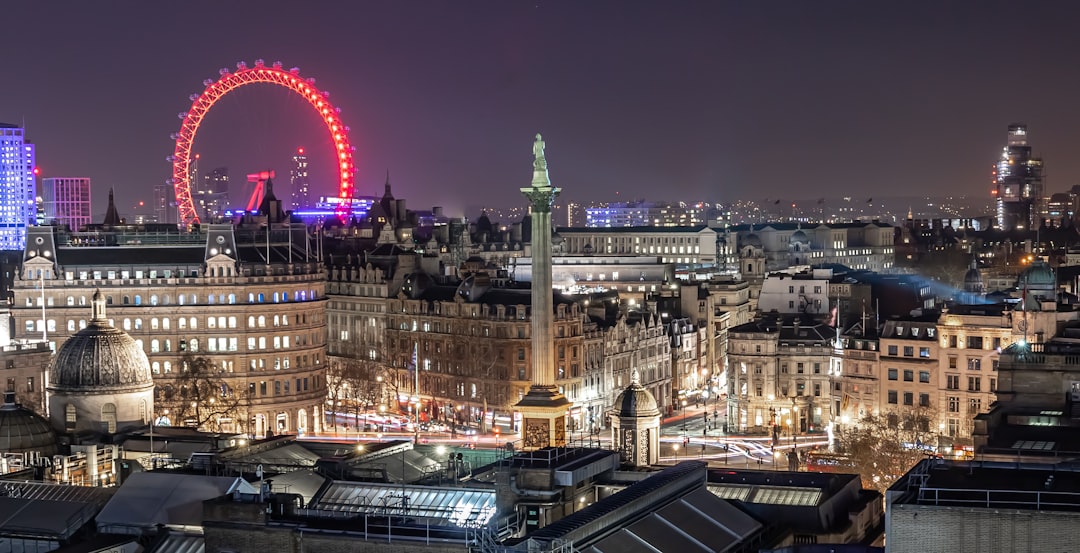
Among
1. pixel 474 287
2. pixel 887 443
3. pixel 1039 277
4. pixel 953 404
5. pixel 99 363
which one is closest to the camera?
pixel 99 363

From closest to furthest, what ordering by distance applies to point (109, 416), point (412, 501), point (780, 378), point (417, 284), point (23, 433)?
point (412, 501) < point (23, 433) < point (109, 416) < point (780, 378) < point (417, 284)

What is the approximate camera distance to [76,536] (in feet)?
214

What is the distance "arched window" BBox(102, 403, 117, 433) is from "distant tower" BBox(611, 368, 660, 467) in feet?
102

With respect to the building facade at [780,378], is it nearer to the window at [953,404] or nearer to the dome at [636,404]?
the window at [953,404]

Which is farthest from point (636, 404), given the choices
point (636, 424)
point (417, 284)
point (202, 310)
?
point (417, 284)

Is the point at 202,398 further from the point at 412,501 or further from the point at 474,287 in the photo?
the point at 412,501

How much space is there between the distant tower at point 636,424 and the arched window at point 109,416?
31.1 metres

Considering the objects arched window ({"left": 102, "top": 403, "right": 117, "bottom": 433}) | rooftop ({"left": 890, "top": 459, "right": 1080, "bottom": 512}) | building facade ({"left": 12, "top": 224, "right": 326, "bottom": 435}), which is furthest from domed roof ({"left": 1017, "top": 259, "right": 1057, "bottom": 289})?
rooftop ({"left": 890, "top": 459, "right": 1080, "bottom": 512})

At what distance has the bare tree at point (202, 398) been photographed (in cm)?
14125

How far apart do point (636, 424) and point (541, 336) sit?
20.1 metres

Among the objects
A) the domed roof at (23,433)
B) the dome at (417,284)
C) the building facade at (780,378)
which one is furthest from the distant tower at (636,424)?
the dome at (417,284)

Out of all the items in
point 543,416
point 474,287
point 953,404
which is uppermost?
point 474,287

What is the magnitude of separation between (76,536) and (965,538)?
3563cm

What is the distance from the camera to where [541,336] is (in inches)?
4737
